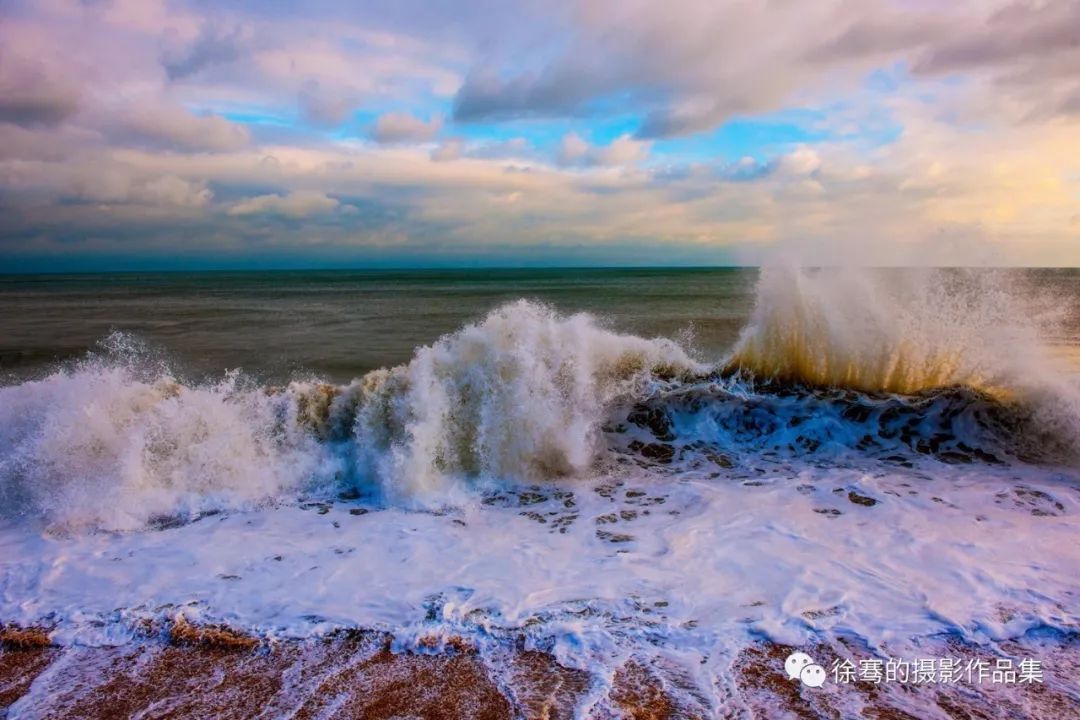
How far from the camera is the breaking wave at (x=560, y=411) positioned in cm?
670

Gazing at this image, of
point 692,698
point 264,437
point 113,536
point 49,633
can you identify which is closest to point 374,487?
point 264,437

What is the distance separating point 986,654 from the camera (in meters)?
3.78

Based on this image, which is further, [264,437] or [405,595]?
[264,437]

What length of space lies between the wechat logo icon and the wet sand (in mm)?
56

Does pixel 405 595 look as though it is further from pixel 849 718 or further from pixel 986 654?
pixel 986 654

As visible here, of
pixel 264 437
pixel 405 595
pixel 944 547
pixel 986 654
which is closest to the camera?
pixel 986 654

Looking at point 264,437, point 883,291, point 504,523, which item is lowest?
point 504,523

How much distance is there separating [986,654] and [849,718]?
47.4 inches

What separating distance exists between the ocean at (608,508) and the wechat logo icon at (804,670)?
0.04 metres

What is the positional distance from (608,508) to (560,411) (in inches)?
71.9

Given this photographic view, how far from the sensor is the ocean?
3.88m

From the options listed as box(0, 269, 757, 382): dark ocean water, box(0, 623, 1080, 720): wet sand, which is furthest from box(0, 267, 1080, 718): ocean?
box(0, 269, 757, 382): dark ocean water

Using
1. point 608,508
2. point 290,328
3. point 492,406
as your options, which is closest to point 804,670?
point 608,508

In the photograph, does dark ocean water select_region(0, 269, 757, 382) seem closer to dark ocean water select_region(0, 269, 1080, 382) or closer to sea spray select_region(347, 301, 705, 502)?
dark ocean water select_region(0, 269, 1080, 382)
